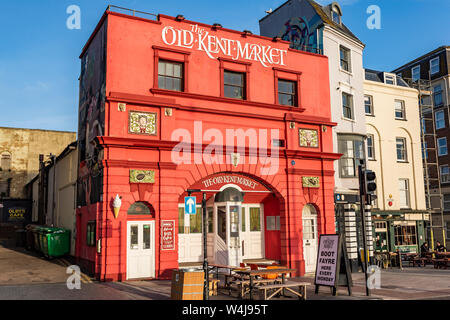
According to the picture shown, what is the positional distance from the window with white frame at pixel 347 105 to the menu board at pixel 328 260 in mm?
11420

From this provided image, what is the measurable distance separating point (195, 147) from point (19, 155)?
38434 mm

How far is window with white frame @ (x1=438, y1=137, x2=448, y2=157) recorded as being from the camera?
41906 mm

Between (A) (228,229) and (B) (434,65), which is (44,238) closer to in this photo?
(A) (228,229)

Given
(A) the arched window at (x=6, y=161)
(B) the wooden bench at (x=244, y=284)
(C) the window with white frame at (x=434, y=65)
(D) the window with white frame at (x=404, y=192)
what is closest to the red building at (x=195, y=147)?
(B) the wooden bench at (x=244, y=284)

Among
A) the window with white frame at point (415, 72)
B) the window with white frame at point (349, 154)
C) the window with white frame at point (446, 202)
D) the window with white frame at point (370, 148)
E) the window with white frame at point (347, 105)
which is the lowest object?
the window with white frame at point (446, 202)

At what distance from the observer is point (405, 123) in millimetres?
30438

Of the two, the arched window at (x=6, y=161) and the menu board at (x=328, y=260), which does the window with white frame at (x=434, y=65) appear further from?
the arched window at (x=6, y=161)

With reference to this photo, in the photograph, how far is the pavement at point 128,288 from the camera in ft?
42.0

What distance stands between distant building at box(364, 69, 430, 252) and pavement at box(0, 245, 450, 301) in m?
9.32

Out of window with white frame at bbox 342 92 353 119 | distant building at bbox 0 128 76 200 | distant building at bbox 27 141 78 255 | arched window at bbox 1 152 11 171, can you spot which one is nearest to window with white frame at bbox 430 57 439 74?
window with white frame at bbox 342 92 353 119

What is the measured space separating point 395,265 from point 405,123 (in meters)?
11.2

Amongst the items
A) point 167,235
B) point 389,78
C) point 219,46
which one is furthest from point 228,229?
point 389,78

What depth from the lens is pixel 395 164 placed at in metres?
29.4

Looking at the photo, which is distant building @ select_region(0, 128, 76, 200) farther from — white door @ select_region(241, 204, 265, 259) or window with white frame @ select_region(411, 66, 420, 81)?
window with white frame @ select_region(411, 66, 420, 81)
